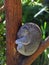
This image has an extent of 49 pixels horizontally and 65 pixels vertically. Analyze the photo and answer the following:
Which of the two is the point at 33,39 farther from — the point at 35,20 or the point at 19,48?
the point at 35,20

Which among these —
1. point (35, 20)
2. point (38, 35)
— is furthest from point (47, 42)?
point (35, 20)

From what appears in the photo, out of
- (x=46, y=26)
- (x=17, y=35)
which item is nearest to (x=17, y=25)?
(x=17, y=35)

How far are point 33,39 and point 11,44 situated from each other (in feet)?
0.27

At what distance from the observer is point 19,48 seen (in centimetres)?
68

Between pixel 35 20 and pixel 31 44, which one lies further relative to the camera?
pixel 35 20

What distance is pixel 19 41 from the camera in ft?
2.21

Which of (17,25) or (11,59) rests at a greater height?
(17,25)

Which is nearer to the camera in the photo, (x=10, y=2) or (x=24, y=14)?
(x=10, y=2)

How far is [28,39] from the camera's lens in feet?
2.25

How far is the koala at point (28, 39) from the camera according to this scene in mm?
681

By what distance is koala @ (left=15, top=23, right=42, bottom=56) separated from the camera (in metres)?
0.68

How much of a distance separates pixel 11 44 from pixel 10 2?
5.9 inches

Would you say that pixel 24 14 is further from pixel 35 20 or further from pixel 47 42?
pixel 47 42

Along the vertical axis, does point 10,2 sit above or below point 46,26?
above
